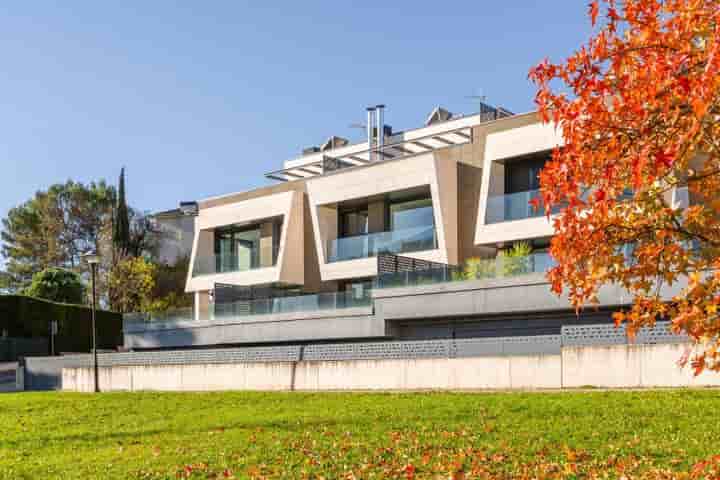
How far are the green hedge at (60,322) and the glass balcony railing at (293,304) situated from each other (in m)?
20.5

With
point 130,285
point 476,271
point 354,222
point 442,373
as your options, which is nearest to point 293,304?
point 354,222

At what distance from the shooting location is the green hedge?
54.7 m

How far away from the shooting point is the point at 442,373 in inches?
936

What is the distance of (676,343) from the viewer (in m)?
19.4

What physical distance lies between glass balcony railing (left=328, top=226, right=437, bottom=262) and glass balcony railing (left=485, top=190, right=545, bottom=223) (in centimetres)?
317

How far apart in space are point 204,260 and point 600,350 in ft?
94.4

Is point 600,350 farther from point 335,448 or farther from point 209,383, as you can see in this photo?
point 209,383

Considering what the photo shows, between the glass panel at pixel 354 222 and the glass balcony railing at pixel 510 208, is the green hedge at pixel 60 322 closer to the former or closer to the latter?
the glass panel at pixel 354 222

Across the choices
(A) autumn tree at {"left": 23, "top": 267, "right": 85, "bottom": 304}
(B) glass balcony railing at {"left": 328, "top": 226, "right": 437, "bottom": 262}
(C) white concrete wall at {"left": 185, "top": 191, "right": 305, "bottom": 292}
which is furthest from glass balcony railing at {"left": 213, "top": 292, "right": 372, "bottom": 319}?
(A) autumn tree at {"left": 23, "top": 267, "right": 85, "bottom": 304}

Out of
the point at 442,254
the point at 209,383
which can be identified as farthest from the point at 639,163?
the point at 442,254

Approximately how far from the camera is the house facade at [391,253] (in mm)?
29703

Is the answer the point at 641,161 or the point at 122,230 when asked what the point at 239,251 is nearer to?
the point at 122,230

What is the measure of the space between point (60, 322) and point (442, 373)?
126 feet

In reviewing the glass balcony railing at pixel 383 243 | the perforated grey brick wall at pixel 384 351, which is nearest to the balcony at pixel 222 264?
the glass balcony railing at pixel 383 243
